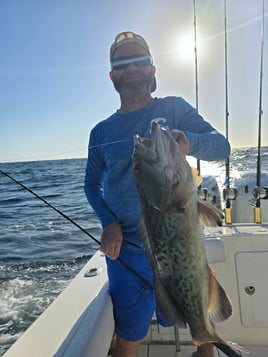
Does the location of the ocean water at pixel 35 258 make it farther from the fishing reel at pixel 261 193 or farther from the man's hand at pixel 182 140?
the fishing reel at pixel 261 193

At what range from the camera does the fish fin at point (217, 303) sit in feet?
5.76

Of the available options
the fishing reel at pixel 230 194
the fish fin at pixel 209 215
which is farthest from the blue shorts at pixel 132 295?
the fishing reel at pixel 230 194

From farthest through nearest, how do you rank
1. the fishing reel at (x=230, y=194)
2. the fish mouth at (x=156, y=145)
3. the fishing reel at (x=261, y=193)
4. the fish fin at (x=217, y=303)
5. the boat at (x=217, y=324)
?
the fishing reel at (x=230, y=194) < the fishing reel at (x=261, y=193) < the boat at (x=217, y=324) < the fish fin at (x=217, y=303) < the fish mouth at (x=156, y=145)

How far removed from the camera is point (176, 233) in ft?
5.37

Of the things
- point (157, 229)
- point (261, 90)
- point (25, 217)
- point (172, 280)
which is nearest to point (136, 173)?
point (157, 229)

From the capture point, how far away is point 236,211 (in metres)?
5.12

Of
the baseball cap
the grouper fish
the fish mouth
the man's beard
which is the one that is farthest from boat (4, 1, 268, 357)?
the baseball cap

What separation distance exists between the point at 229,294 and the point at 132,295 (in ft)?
3.89

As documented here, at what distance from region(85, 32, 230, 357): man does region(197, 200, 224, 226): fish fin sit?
0.44m

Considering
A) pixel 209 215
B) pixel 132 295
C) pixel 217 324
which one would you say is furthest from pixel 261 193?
pixel 209 215

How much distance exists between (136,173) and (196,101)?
139 inches

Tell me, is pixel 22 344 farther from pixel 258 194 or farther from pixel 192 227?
pixel 258 194

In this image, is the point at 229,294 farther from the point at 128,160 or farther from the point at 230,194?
the point at 128,160

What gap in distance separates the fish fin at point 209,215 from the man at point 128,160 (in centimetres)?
44
